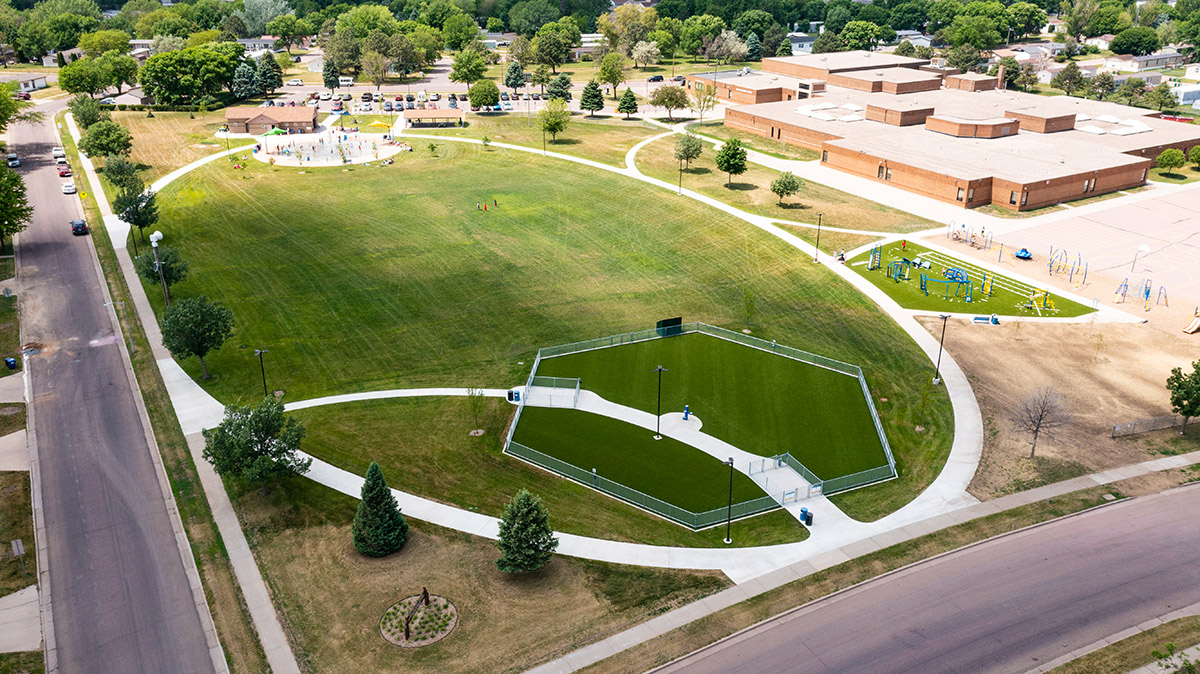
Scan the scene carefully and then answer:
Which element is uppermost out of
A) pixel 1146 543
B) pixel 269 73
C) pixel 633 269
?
pixel 269 73

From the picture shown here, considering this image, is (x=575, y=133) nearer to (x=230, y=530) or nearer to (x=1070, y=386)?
(x=1070, y=386)

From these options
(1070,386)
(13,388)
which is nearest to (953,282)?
(1070,386)

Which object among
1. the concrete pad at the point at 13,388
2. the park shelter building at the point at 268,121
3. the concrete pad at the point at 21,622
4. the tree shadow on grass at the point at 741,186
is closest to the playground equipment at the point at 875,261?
the tree shadow on grass at the point at 741,186

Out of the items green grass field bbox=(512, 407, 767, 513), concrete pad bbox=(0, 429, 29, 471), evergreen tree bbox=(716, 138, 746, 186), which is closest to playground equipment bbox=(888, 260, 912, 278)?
evergreen tree bbox=(716, 138, 746, 186)

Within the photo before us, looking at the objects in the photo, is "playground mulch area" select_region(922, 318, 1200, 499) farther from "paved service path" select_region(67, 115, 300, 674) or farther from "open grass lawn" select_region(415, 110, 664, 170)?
"open grass lawn" select_region(415, 110, 664, 170)

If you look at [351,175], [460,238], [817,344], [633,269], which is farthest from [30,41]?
[817,344]

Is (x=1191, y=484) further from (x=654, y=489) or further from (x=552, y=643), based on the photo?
(x=552, y=643)

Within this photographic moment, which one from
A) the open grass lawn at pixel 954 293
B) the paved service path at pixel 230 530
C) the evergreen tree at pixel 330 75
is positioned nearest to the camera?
the paved service path at pixel 230 530

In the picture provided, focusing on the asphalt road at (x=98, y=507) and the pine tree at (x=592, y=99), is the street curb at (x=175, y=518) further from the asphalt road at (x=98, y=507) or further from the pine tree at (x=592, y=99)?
the pine tree at (x=592, y=99)
